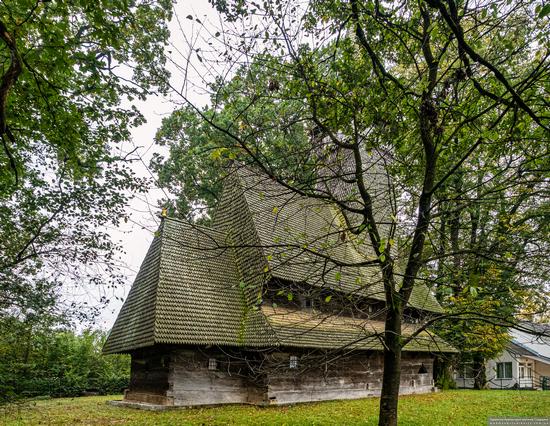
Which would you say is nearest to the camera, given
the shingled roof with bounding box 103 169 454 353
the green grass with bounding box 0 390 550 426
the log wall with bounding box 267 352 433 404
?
the green grass with bounding box 0 390 550 426

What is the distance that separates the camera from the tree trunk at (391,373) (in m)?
5.64

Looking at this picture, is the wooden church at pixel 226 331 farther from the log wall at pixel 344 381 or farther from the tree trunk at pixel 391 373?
the tree trunk at pixel 391 373

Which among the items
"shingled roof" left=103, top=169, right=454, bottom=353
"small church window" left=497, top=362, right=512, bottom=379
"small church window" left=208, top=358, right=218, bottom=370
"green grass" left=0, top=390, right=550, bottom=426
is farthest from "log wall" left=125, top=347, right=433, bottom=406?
"small church window" left=497, top=362, right=512, bottom=379

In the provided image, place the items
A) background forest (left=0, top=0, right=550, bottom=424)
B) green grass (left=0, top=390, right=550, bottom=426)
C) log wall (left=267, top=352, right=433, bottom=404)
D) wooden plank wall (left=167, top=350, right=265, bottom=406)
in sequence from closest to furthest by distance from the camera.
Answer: background forest (left=0, top=0, right=550, bottom=424)
green grass (left=0, top=390, right=550, bottom=426)
wooden plank wall (left=167, top=350, right=265, bottom=406)
log wall (left=267, top=352, right=433, bottom=404)

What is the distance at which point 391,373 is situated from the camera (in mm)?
5844

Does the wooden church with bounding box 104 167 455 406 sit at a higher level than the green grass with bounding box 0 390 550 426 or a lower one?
higher

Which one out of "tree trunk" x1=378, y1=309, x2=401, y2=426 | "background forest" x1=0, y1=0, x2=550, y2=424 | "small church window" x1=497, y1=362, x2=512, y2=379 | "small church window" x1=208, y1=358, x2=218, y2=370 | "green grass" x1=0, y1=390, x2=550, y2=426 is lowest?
"small church window" x1=497, y1=362, x2=512, y2=379

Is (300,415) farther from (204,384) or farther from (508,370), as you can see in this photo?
(508,370)

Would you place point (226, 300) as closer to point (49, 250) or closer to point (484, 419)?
point (49, 250)

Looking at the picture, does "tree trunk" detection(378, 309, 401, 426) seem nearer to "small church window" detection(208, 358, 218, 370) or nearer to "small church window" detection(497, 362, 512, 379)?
"small church window" detection(208, 358, 218, 370)

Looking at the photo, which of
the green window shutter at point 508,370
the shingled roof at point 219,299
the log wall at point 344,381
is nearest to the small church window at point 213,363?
the shingled roof at point 219,299

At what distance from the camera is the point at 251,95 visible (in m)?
4.54

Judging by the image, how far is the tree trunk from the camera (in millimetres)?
5645

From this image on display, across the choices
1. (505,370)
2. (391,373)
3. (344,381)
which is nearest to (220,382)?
(344,381)
